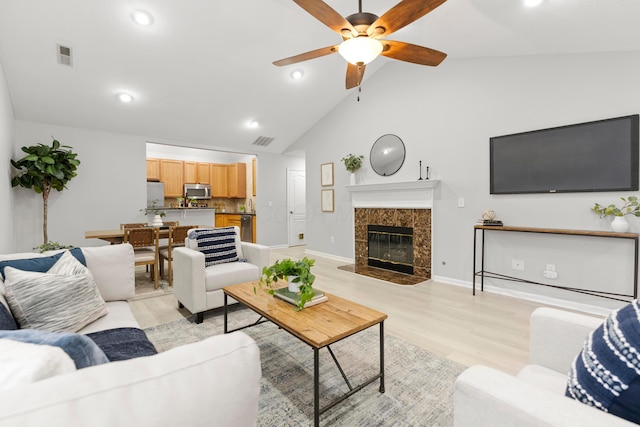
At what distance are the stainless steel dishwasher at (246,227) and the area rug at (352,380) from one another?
15.0 feet

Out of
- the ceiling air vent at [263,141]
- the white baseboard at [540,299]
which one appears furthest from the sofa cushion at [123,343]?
the ceiling air vent at [263,141]

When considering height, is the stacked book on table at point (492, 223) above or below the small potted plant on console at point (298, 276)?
above

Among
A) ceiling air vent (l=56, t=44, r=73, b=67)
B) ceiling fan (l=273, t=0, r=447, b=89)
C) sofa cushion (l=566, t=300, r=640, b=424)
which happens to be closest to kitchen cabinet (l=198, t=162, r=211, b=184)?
ceiling air vent (l=56, t=44, r=73, b=67)

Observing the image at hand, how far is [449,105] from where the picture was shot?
13.7ft

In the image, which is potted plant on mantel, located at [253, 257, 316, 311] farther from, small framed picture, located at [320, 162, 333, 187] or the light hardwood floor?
small framed picture, located at [320, 162, 333, 187]

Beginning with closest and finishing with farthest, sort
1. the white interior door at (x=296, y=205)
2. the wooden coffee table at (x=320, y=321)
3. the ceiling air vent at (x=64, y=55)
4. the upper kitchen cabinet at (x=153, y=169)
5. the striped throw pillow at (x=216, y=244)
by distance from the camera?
the wooden coffee table at (x=320, y=321) < the striped throw pillow at (x=216, y=244) < the ceiling air vent at (x=64, y=55) < the upper kitchen cabinet at (x=153, y=169) < the white interior door at (x=296, y=205)

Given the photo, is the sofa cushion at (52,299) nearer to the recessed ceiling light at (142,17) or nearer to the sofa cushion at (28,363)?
the sofa cushion at (28,363)

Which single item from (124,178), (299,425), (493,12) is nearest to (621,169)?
(493,12)

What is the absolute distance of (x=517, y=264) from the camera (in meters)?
3.61

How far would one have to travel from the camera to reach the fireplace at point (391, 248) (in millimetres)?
4723

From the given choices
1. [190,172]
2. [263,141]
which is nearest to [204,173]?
[190,172]

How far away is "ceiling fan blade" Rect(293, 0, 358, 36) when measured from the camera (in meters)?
1.85

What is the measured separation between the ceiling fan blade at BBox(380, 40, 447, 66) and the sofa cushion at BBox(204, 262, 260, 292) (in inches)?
95.7

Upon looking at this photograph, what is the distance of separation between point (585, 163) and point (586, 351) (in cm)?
309
